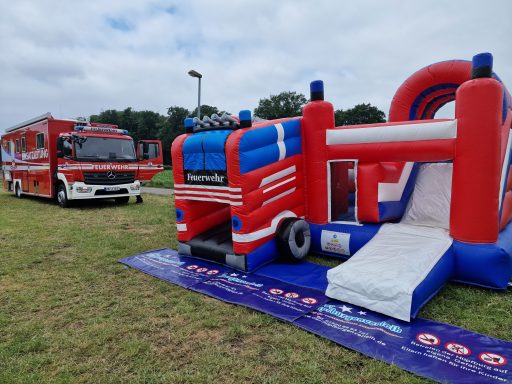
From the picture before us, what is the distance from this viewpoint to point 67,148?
888 centimetres

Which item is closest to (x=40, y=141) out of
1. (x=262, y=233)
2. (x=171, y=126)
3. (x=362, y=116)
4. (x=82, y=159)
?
(x=82, y=159)

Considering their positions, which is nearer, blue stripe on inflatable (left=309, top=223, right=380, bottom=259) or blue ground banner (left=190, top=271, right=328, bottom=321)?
blue ground banner (left=190, top=271, right=328, bottom=321)

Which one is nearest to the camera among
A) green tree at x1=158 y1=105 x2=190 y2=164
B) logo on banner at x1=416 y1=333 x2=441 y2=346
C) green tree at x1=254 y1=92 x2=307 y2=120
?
logo on banner at x1=416 y1=333 x2=441 y2=346

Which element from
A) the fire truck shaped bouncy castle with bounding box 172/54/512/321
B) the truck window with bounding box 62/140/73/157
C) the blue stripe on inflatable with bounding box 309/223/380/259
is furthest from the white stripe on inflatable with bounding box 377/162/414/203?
the truck window with bounding box 62/140/73/157

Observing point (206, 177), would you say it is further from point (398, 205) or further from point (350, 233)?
point (398, 205)

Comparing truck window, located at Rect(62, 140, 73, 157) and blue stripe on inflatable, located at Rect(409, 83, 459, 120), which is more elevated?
blue stripe on inflatable, located at Rect(409, 83, 459, 120)

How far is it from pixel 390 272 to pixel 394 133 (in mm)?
1786

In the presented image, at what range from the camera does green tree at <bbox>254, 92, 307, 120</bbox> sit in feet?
155

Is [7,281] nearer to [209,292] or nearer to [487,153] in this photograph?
[209,292]

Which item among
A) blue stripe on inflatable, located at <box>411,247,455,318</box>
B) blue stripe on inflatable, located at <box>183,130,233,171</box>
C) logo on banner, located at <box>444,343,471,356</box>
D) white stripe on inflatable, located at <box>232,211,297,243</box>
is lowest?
logo on banner, located at <box>444,343,471,356</box>

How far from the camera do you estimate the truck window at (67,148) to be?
888cm

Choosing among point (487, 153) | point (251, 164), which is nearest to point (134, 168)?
point (251, 164)

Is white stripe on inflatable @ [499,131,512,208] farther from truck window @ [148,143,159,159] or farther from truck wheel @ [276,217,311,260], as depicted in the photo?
truck window @ [148,143,159,159]

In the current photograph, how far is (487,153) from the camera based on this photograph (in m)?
3.50
